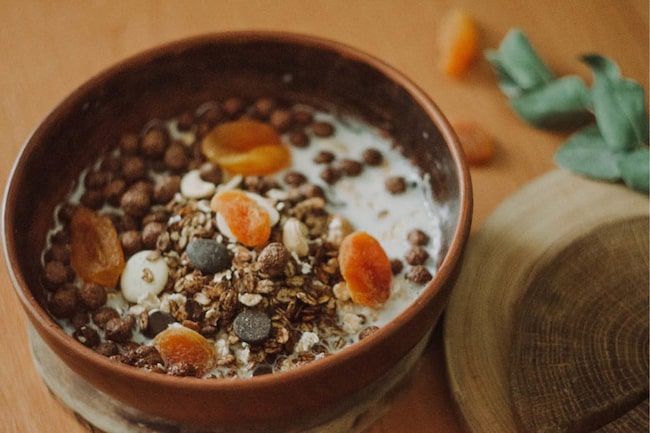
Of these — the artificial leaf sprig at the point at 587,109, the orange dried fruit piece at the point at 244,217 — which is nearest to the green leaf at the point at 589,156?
the artificial leaf sprig at the point at 587,109

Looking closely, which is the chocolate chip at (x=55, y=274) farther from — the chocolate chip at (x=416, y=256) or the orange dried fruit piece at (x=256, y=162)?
the chocolate chip at (x=416, y=256)

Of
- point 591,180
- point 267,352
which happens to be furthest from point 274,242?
point 591,180

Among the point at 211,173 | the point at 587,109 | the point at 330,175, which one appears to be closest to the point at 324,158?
the point at 330,175

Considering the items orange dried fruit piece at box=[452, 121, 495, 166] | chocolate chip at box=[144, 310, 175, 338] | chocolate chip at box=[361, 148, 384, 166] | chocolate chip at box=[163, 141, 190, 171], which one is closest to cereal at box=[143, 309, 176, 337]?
chocolate chip at box=[144, 310, 175, 338]

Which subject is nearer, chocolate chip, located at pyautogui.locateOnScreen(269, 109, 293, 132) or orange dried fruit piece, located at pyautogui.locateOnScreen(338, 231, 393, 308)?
orange dried fruit piece, located at pyautogui.locateOnScreen(338, 231, 393, 308)

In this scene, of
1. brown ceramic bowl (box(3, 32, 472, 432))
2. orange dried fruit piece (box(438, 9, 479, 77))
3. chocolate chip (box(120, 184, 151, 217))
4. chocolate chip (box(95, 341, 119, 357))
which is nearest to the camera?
brown ceramic bowl (box(3, 32, 472, 432))

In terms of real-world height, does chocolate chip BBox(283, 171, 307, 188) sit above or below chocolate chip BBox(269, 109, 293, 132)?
below

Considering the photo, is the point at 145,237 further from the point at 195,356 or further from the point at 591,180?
the point at 591,180

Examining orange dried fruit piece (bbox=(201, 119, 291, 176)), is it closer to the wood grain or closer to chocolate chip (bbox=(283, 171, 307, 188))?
chocolate chip (bbox=(283, 171, 307, 188))
